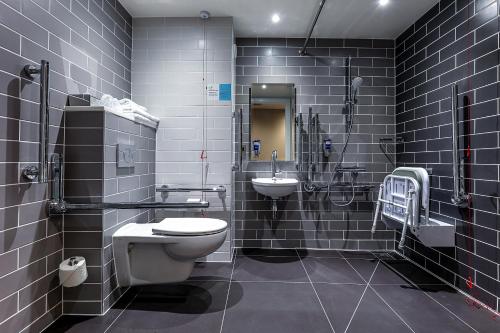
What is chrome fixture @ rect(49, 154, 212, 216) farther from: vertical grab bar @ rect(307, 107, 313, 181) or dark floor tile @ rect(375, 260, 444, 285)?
dark floor tile @ rect(375, 260, 444, 285)

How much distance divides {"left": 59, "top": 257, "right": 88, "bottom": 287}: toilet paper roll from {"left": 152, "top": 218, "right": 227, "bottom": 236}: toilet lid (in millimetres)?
443

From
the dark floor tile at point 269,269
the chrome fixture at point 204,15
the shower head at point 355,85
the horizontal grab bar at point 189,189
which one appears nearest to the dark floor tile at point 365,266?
the dark floor tile at point 269,269

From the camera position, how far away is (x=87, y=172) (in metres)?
1.63

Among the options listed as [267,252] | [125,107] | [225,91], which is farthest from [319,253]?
[125,107]

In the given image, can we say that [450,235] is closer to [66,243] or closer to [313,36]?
[313,36]

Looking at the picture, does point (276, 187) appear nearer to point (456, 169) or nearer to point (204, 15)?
point (456, 169)

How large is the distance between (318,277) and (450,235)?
1.08 m

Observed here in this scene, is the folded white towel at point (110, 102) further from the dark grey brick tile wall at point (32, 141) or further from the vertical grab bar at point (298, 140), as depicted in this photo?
the vertical grab bar at point (298, 140)

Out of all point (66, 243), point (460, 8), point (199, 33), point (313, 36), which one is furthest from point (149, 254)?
point (460, 8)

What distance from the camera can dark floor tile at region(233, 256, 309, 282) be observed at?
7.13 ft

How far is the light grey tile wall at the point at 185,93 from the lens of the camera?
254 cm

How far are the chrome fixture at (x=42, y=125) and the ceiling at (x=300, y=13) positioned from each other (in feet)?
4.48

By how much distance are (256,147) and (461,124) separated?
5.83 ft

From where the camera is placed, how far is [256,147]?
2.84m
